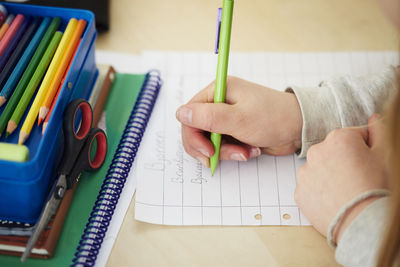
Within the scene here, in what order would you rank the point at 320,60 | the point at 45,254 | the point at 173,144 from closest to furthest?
the point at 45,254 < the point at 173,144 < the point at 320,60

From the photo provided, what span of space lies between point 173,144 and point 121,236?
0.55ft

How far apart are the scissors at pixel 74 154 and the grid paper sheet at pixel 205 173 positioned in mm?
69

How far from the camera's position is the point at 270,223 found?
59 centimetres

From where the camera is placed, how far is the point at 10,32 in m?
0.63

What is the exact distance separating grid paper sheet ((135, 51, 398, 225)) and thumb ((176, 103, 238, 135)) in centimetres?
7

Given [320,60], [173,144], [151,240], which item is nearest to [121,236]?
[151,240]

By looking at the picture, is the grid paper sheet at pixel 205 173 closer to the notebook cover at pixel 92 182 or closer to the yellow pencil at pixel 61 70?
the notebook cover at pixel 92 182

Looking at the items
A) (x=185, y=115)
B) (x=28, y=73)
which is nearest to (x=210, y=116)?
(x=185, y=115)

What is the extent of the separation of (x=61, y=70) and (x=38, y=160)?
0.51 feet

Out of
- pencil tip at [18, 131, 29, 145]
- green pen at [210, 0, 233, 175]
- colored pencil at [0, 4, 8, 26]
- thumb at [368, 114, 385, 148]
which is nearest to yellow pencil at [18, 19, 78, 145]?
pencil tip at [18, 131, 29, 145]

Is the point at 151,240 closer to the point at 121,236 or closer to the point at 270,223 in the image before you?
the point at 121,236

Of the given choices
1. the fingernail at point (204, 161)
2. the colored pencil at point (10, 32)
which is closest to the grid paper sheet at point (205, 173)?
the fingernail at point (204, 161)

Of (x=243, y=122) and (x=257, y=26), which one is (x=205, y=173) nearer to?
(x=243, y=122)

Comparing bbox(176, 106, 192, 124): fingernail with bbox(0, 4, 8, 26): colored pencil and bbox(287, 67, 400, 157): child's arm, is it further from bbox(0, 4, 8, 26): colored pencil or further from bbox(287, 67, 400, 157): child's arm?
bbox(0, 4, 8, 26): colored pencil
